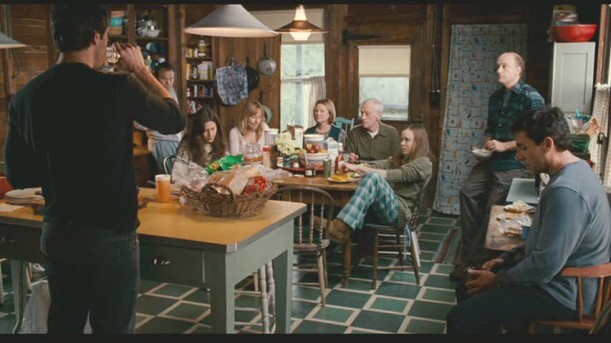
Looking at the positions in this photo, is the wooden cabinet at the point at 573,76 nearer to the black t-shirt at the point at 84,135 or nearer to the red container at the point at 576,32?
the red container at the point at 576,32

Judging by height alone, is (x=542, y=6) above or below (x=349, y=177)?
above

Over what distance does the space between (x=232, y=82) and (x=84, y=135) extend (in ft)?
18.1

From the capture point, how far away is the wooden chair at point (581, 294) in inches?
94.2

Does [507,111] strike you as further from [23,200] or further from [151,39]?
[151,39]

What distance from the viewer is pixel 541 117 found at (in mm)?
2533

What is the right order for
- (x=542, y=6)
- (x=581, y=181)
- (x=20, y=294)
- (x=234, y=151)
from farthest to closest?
(x=542, y=6)
(x=234, y=151)
(x=20, y=294)
(x=581, y=181)

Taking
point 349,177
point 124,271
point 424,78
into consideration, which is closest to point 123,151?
point 124,271

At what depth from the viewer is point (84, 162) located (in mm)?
2035

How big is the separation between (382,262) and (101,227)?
10.4 ft

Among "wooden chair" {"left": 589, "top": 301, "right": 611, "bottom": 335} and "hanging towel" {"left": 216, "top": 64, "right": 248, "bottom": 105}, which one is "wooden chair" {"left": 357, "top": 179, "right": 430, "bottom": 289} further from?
"hanging towel" {"left": 216, "top": 64, "right": 248, "bottom": 105}

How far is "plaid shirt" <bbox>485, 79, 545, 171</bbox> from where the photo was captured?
14.9 ft

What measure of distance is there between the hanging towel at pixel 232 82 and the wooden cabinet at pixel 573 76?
147 inches

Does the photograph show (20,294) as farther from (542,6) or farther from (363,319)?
(542,6)

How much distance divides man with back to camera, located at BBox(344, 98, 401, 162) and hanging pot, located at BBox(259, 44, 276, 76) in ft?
7.67
